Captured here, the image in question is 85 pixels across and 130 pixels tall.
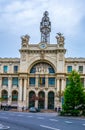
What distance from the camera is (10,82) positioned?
9462cm

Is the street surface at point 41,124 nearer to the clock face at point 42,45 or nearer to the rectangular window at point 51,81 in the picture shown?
the rectangular window at point 51,81

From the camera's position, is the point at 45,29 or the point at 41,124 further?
the point at 45,29

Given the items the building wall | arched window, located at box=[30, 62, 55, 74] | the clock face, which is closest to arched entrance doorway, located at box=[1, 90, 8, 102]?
the building wall

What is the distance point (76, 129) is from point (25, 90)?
217ft

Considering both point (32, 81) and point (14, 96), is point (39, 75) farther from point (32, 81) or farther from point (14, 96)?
point (14, 96)

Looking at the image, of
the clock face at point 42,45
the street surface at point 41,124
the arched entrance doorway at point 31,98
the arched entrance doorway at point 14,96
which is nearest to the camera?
the street surface at point 41,124

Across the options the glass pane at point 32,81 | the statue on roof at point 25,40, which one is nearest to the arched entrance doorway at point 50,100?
the glass pane at point 32,81

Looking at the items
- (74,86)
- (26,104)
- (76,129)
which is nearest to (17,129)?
(76,129)

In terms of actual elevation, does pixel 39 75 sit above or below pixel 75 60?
below

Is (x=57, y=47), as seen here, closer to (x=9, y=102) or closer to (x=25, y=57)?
(x=25, y=57)

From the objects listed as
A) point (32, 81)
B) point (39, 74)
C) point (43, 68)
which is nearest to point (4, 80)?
point (32, 81)

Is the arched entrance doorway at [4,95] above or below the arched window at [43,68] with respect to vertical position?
below

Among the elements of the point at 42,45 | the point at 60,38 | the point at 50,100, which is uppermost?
the point at 60,38

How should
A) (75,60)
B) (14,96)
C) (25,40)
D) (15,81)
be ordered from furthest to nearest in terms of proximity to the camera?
1. (15,81)
2. (14,96)
3. (25,40)
4. (75,60)
